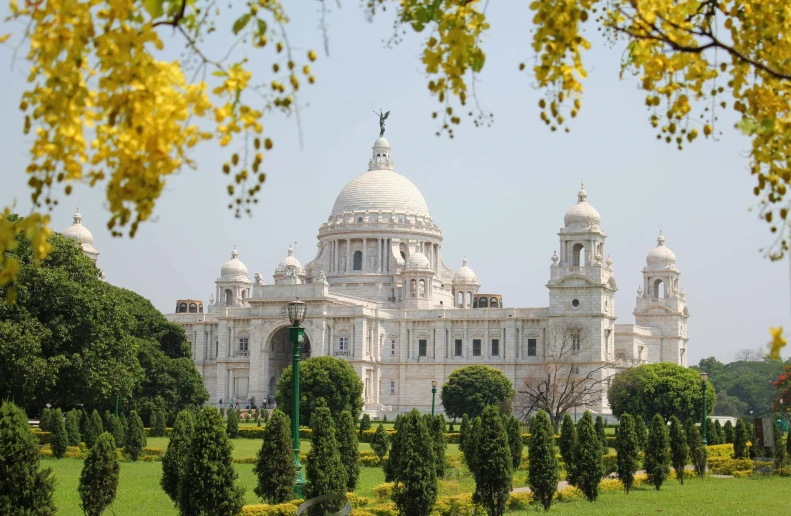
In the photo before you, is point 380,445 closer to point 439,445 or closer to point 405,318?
point 439,445

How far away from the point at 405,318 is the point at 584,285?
14.3 meters

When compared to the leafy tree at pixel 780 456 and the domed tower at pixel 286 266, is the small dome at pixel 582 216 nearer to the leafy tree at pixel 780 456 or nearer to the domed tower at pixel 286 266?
the domed tower at pixel 286 266

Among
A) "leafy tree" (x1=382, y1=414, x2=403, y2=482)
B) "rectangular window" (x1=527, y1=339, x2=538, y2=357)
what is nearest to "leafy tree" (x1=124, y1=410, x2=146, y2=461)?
"leafy tree" (x1=382, y1=414, x2=403, y2=482)

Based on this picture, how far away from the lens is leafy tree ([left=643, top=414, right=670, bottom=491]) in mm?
31419

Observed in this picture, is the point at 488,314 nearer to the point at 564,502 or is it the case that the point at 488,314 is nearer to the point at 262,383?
the point at 262,383

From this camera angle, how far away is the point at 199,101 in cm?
697

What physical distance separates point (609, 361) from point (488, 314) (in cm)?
977

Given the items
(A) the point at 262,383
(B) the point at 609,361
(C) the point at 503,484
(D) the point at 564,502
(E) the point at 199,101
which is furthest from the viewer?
(A) the point at 262,383

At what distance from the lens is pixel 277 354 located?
3546 inches

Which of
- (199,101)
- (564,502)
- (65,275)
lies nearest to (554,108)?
(199,101)

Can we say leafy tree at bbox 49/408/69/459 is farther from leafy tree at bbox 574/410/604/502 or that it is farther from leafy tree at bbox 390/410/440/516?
leafy tree at bbox 390/410/440/516

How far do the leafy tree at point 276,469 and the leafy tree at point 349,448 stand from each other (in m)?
3.51

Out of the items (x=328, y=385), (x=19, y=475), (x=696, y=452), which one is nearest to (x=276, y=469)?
(x=19, y=475)

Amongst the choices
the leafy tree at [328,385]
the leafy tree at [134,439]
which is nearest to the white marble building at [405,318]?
the leafy tree at [328,385]
